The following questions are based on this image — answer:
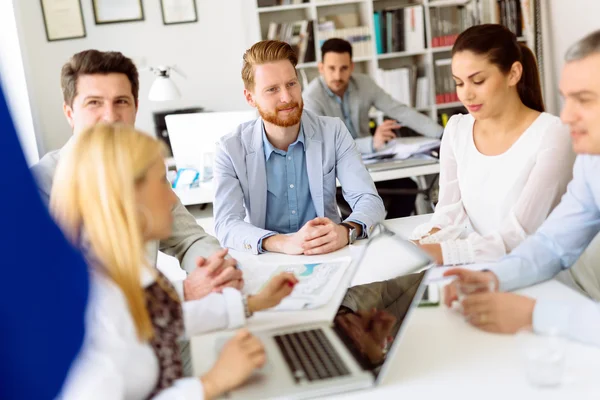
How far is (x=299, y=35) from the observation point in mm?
4867

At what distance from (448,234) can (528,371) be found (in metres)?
0.83

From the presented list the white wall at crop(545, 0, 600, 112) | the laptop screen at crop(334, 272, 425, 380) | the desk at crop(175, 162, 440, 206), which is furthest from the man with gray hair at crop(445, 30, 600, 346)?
the white wall at crop(545, 0, 600, 112)

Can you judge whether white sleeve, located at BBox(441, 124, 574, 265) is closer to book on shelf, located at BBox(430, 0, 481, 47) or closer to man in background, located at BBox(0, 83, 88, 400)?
man in background, located at BBox(0, 83, 88, 400)

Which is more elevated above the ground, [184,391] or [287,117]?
[287,117]

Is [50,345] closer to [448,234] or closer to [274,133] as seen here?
[448,234]

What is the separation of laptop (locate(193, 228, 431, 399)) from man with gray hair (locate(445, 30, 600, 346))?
15 centimetres

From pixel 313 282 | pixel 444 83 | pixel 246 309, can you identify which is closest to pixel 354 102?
pixel 444 83

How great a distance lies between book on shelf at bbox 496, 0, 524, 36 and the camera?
Answer: 494 centimetres

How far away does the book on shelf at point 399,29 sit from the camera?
16.0 ft

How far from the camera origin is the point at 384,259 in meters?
1.48

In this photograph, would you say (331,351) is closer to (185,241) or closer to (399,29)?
(185,241)

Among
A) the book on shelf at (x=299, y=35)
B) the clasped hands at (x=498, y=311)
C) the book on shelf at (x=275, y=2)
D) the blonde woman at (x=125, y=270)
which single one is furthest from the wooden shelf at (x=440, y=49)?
the blonde woman at (x=125, y=270)

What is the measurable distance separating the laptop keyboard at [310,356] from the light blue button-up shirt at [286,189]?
1.08m

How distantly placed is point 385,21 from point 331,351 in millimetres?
4169
